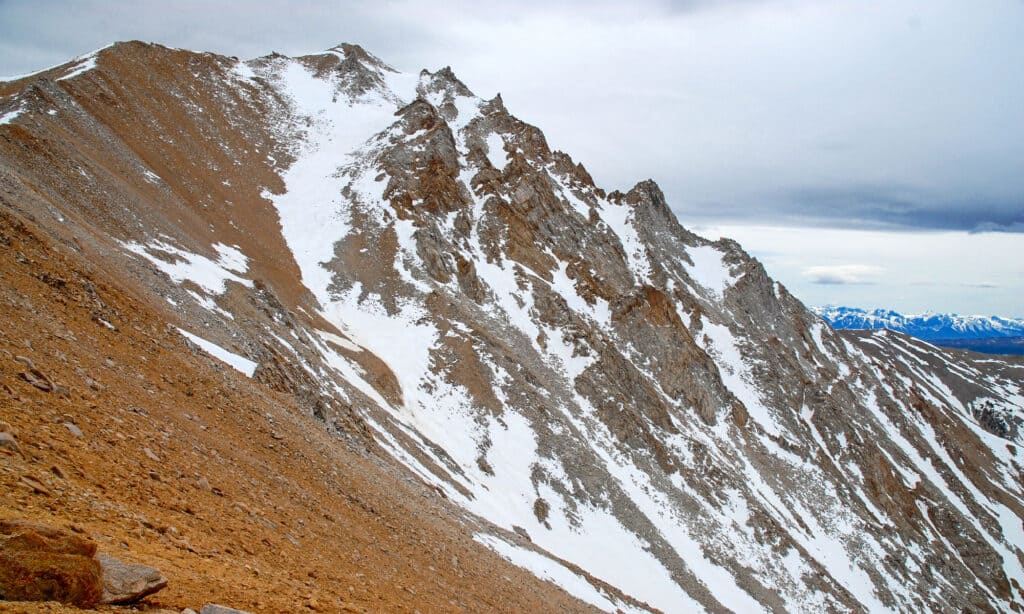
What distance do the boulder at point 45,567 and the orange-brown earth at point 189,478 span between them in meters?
0.16

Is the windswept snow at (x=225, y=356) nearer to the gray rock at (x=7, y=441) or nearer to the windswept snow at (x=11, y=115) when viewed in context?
the gray rock at (x=7, y=441)

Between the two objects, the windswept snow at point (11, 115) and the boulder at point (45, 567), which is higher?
the windswept snow at point (11, 115)

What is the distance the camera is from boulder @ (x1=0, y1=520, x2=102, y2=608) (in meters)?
4.64

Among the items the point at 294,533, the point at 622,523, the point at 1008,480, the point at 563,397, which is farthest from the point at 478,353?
the point at 1008,480

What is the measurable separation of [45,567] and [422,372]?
1648 inches

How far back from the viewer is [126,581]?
214 inches

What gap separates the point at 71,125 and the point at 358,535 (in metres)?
44.5

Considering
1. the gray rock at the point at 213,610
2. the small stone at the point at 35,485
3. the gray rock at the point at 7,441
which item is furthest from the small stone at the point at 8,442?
the gray rock at the point at 213,610

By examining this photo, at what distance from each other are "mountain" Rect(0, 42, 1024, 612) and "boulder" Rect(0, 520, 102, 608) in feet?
3.93

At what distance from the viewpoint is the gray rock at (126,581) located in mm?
5254

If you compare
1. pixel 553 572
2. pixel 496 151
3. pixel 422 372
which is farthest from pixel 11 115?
pixel 496 151

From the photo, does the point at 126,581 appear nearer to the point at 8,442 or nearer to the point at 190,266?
the point at 8,442

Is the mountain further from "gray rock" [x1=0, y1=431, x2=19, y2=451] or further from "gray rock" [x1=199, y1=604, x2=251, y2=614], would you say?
"gray rock" [x1=199, y1=604, x2=251, y2=614]

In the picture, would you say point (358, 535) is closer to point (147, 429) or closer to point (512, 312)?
point (147, 429)
